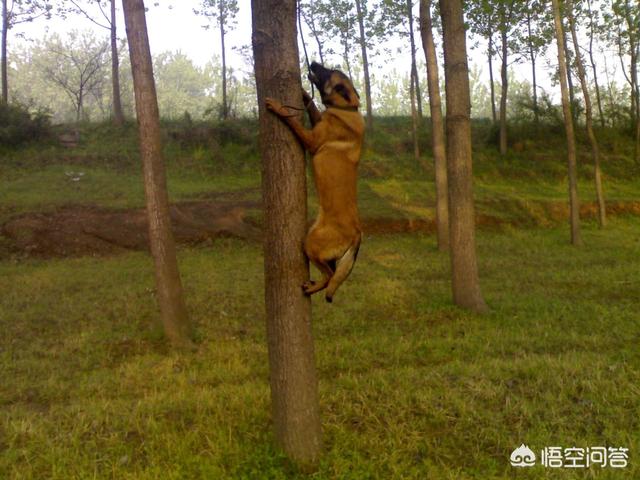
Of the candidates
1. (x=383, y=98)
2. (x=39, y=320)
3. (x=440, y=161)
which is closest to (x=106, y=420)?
(x=39, y=320)

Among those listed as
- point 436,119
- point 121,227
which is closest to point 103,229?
point 121,227

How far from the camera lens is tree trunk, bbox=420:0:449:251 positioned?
1282 centimetres

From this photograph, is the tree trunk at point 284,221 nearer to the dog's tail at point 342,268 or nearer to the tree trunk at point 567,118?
the dog's tail at point 342,268

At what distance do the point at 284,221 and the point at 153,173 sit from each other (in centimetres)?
432

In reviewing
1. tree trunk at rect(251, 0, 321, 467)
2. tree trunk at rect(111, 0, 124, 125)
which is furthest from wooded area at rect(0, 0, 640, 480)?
tree trunk at rect(111, 0, 124, 125)

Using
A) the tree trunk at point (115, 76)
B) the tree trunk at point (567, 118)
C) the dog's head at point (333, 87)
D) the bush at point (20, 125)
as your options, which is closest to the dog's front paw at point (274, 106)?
the dog's head at point (333, 87)

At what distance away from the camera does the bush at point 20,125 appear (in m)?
21.7

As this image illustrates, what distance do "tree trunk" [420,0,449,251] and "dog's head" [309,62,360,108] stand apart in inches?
386

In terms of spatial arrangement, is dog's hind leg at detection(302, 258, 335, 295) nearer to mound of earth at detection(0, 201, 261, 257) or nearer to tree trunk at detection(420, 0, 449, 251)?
tree trunk at detection(420, 0, 449, 251)

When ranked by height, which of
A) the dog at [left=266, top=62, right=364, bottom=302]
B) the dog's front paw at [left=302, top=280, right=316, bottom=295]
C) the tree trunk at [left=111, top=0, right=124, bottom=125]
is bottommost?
the dog's front paw at [left=302, top=280, right=316, bottom=295]

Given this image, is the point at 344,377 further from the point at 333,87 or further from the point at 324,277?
the point at 333,87

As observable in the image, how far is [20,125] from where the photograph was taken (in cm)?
2206

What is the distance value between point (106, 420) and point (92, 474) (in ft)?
2.71

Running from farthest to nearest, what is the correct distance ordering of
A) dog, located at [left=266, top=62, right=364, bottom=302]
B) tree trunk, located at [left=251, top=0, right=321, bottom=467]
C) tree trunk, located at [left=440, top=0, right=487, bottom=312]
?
tree trunk, located at [left=440, top=0, right=487, bottom=312]
tree trunk, located at [left=251, top=0, right=321, bottom=467]
dog, located at [left=266, top=62, right=364, bottom=302]
